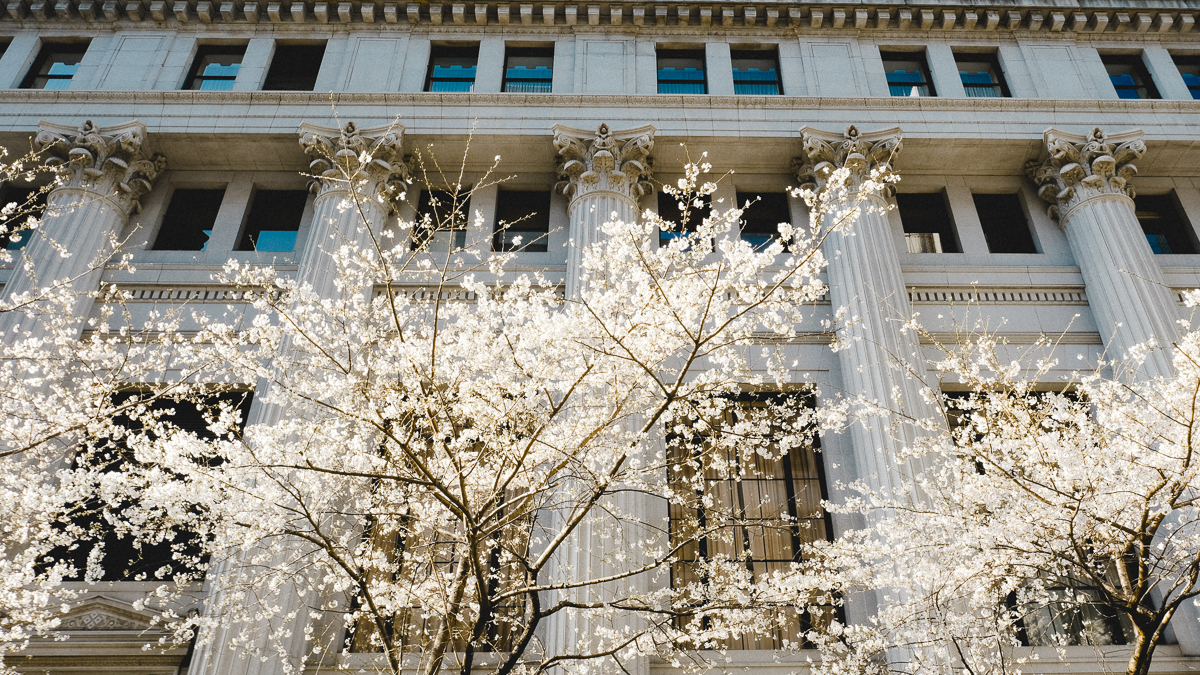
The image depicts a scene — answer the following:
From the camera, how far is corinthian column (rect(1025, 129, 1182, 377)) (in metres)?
15.2

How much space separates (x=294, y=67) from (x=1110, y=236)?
69.6ft

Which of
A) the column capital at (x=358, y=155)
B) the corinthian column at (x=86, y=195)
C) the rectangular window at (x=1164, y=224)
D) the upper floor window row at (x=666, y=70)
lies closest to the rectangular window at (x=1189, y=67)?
the upper floor window row at (x=666, y=70)

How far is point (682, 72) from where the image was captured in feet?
68.3

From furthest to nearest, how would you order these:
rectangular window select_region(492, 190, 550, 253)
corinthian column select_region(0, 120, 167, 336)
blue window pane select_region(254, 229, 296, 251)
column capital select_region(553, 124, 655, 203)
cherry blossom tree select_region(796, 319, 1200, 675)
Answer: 1. rectangular window select_region(492, 190, 550, 253)
2. blue window pane select_region(254, 229, 296, 251)
3. column capital select_region(553, 124, 655, 203)
4. corinthian column select_region(0, 120, 167, 336)
5. cherry blossom tree select_region(796, 319, 1200, 675)

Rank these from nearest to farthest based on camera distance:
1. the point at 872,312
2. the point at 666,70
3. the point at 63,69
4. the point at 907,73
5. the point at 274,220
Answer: the point at 872,312
the point at 274,220
the point at 63,69
the point at 907,73
the point at 666,70

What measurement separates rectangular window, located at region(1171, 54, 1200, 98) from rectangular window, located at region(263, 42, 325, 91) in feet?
79.3

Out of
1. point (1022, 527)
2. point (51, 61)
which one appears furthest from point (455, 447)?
point (51, 61)

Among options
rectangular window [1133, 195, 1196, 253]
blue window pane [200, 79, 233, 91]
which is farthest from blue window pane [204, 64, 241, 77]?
rectangular window [1133, 195, 1196, 253]

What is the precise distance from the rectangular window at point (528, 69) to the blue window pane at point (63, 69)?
11.9 metres

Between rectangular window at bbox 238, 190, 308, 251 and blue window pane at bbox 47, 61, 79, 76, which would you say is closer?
rectangular window at bbox 238, 190, 308, 251

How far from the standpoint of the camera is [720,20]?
20938 millimetres

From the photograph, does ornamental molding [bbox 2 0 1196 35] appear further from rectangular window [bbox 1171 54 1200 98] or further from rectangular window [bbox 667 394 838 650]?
rectangular window [bbox 667 394 838 650]

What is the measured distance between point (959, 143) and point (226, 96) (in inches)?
725

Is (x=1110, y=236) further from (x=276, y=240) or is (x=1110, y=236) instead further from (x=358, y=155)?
(x=276, y=240)
